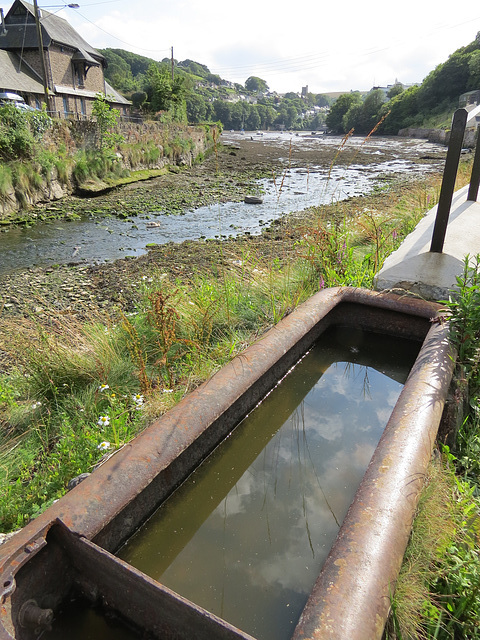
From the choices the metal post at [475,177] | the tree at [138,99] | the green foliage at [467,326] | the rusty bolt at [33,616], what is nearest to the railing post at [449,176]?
the green foliage at [467,326]

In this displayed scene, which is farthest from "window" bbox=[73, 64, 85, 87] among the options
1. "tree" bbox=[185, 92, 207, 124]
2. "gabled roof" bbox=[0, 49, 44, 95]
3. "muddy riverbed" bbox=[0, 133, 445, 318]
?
"tree" bbox=[185, 92, 207, 124]

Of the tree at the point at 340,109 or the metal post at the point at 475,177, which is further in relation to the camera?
the tree at the point at 340,109

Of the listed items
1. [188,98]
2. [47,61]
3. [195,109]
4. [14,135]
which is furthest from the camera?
[195,109]

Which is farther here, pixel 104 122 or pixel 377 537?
pixel 104 122

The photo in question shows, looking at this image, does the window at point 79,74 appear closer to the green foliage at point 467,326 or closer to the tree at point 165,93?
the tree at point 165,93

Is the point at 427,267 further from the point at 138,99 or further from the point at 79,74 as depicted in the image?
the point at 138,99

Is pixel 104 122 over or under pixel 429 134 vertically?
over

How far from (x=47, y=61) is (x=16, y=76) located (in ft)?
12.3

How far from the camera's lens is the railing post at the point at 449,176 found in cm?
320

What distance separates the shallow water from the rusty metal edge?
0.45 meters

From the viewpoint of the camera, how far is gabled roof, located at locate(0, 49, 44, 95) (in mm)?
23844

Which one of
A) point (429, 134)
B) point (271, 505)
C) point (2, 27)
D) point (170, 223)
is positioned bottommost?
point (170, 223)

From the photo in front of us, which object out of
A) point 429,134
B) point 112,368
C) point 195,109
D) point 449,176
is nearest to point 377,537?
point 112,368

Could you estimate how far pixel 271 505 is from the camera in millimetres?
1979
